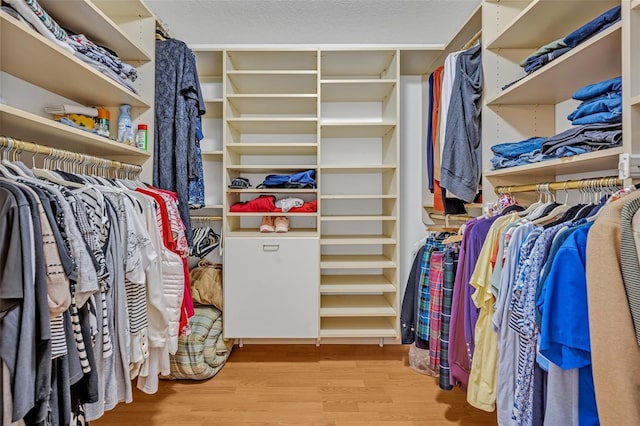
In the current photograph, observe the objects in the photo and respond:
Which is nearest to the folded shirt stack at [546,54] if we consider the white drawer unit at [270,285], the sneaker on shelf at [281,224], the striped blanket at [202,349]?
the white drawer unit at [270,285]

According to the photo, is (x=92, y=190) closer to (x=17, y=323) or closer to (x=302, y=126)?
(x=17, y=323)

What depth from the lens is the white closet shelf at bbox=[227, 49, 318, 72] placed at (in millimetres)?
2361

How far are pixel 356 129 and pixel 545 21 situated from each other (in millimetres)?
1243

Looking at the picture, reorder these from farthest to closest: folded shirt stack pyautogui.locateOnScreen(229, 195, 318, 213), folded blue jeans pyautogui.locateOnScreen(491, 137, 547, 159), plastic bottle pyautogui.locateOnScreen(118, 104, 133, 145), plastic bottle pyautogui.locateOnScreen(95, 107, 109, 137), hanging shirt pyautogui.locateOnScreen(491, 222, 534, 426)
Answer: folded shirt stack pyautogui.locateOnScreen(229, 195, 318, 213), plastic bottle pyautogui.locateOnScreen(118, 104, 133, 145), plastic bottle pyautogui.locateOnScreen(95, 107, 109, 137), folded blue jeans pyautogui.locateOnScreen(491, 137, 547, 159), hanging shirt pyautogui.locateOnScreen(491, 222, 534, 426)

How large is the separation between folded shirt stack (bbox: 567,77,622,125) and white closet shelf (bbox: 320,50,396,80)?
55.0 inches

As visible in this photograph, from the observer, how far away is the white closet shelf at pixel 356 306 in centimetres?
238

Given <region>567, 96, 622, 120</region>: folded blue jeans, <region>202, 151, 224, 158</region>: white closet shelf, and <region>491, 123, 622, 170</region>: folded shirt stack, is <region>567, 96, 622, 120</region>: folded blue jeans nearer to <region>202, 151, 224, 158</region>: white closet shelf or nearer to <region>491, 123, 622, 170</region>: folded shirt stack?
<region>491, 123, 622, 170</region>: folded shirt stack

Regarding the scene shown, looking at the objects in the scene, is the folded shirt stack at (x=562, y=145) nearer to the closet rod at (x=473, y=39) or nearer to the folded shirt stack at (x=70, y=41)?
the closet rod at (x=473, y=39)

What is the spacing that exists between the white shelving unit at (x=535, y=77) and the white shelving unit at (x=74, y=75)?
182cm

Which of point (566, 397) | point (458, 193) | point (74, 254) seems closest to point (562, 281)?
point (566, 397)

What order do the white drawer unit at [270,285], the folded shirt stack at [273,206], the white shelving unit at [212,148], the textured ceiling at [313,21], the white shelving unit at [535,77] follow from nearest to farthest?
the white shelving unit at [535,77] → the textured ceiling at [313,21] → the white drawer unit at [270,285] → the folded shirt stack at [273,206] → the white shelving unit at [212,148]

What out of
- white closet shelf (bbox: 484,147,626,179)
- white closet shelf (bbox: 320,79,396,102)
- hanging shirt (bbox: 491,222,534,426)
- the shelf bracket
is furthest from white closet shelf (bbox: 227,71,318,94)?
the shelf bracket

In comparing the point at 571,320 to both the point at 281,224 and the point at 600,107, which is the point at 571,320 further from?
the point at 281,224

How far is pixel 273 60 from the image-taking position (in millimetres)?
2473
